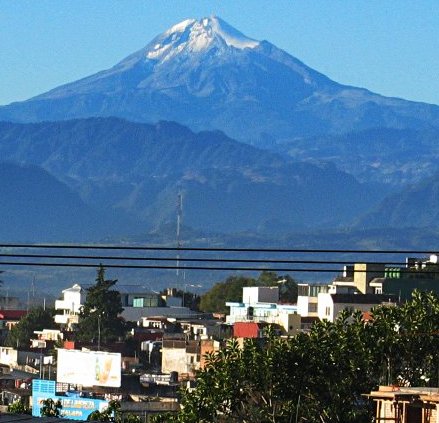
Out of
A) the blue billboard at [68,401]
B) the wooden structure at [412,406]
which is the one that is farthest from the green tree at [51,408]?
the wooden structure at [412,406]

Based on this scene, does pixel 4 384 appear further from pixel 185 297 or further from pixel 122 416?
pixel 185 297

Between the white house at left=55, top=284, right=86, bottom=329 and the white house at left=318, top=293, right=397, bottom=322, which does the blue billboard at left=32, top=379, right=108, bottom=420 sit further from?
the white house at left=55, top=284, right=86, bottom=329

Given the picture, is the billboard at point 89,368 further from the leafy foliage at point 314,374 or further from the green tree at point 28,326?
the leafy foliage at point 314,374

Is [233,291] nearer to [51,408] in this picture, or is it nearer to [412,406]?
[51,408]

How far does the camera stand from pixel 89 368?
98625mm

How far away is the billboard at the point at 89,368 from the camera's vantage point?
96.9 metres

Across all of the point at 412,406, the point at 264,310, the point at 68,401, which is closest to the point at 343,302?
the point at 264,310

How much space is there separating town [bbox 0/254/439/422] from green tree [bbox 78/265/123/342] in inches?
4.8

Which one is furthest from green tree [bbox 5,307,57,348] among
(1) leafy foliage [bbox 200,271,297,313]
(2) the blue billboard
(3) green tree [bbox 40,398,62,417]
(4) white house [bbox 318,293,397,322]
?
(3) green tree [bbox 40,398,62,417]

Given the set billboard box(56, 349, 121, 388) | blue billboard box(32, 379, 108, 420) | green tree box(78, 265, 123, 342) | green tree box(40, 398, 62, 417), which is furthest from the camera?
green tree box(78, 265, 123, 342)

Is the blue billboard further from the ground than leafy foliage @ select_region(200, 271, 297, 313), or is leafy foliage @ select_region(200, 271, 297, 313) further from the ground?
leafy foliage @ select_region(200, 271, 297, 313)

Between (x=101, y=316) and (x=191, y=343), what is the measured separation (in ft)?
75.0

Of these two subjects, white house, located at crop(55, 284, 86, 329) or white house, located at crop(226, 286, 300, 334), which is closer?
white house, located at crop(226, 286, 300, 334)

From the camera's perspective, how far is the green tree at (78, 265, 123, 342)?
427 feet
